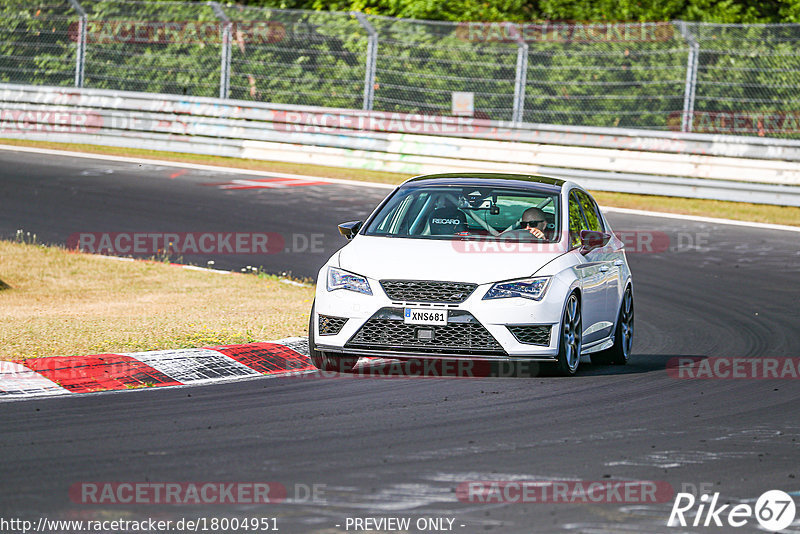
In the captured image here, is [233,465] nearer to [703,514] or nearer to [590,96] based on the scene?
[703,514]

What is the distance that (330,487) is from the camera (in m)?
6.37

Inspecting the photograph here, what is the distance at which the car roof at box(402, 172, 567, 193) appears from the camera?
1114cm

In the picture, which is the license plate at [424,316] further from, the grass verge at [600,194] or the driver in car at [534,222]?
the grass verge at [600,194]

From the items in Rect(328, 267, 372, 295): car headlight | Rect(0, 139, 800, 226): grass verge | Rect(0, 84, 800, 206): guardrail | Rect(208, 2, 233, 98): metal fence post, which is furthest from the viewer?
Rect(208, 2, 233, 98): metal fence post

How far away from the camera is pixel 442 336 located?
9.58 metres

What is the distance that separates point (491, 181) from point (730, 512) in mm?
5443

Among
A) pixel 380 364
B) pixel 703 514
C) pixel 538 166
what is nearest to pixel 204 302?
pixel 380 364

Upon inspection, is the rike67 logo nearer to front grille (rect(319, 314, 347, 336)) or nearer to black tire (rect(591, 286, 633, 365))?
front grille (rect(319, 314, 347, 336))

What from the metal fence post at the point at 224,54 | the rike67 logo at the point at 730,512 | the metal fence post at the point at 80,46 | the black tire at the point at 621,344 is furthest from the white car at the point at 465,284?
the metal fence post at the point at 80,46

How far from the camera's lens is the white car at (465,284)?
31.4ft

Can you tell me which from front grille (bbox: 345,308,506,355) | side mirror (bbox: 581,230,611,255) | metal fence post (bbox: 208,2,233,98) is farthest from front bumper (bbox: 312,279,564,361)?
metal fence post (bbox: 208,2,233,98)

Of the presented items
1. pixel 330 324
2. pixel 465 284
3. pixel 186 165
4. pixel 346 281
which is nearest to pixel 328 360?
pixel 330 324

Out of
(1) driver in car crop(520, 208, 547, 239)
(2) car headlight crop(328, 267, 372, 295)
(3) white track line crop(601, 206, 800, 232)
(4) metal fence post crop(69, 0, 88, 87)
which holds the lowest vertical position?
(3) white track line crop(601, 206, 800, 232)

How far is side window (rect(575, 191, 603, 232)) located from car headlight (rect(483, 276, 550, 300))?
1.99 meters
